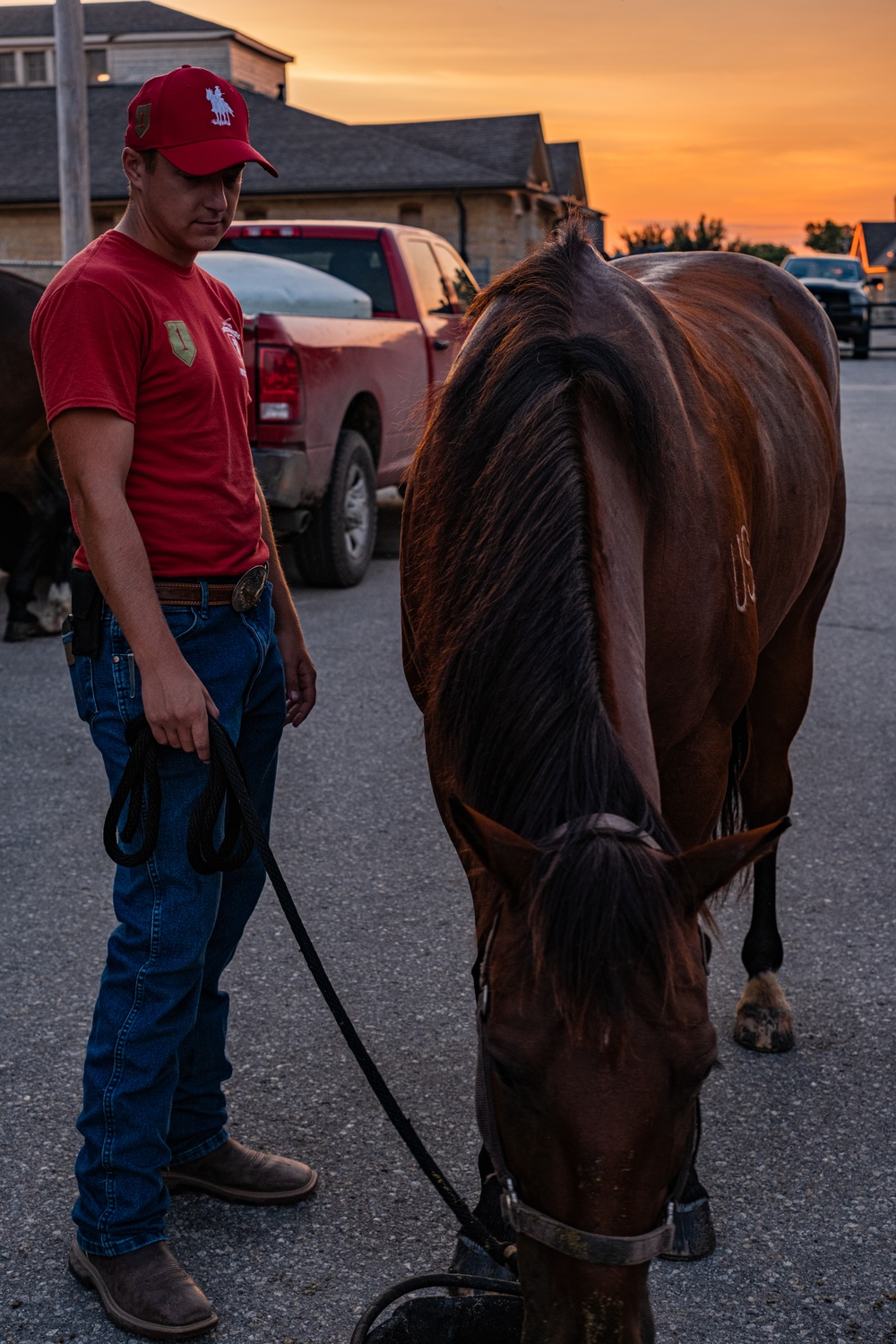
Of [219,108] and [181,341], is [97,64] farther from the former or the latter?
[181,341]

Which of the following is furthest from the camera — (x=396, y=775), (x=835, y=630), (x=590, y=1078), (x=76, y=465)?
(x=835, y=630)

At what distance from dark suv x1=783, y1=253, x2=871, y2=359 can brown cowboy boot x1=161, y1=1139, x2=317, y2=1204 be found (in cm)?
3004

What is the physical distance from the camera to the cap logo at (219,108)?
242cm

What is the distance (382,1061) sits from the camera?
11.5 ft

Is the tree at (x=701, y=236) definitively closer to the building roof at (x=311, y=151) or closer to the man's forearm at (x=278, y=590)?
the building roof at (x=311, y=151)

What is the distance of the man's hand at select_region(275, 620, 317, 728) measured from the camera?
3027 millimetres

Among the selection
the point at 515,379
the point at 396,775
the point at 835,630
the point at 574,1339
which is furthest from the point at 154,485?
the point at 835,630

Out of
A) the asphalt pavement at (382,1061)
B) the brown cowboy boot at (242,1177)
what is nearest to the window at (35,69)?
the asphalt pavement at (382,1061)

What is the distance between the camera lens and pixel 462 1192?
2.97m

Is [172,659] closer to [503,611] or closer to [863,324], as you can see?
[503,611]

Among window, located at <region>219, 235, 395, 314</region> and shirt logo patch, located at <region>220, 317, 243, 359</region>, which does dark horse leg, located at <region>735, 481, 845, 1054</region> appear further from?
window, located at <region>219, 235, 395, 314</region>

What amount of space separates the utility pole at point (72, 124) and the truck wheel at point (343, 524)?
518cm

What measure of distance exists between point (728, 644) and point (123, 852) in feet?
4.42

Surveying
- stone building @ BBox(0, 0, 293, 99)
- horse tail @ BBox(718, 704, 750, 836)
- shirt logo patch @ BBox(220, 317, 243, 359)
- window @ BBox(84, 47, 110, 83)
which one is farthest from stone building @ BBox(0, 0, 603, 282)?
shirt logo patch @ BBox(220, 317, 243, 359)
